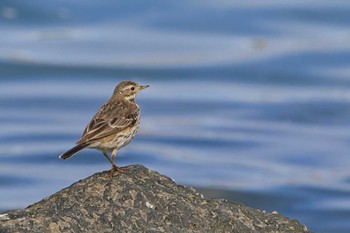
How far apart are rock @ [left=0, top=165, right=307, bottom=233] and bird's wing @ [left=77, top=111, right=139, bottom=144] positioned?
1.44 m

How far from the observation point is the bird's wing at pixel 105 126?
11570 mm

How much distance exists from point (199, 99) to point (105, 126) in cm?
1979

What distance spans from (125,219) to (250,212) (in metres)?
1.25

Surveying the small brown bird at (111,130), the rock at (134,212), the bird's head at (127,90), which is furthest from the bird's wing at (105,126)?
the rock at (134,212)

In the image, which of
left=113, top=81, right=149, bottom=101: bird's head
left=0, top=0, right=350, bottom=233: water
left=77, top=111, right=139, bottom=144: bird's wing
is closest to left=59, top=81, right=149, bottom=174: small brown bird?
left=77, top=111, right=139, bottom=144: bird's wing

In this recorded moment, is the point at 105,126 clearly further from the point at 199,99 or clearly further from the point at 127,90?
the point at 199,99

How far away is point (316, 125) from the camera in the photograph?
99.6ft

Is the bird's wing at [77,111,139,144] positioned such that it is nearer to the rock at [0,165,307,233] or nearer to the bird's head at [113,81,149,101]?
the bird's head at [113,81,149,101]

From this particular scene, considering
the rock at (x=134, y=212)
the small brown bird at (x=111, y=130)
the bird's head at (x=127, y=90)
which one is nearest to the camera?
the rock at (x=134, y=212)

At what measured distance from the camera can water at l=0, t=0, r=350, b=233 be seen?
26.7 meters

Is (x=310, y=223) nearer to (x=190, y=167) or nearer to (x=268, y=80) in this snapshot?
(x=190, y=167)

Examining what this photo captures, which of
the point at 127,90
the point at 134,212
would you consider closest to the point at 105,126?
the point at 127,90

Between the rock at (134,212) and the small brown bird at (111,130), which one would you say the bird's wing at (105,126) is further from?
the rock at (134,212)

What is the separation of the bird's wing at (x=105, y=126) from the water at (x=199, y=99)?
12313 millimetres
